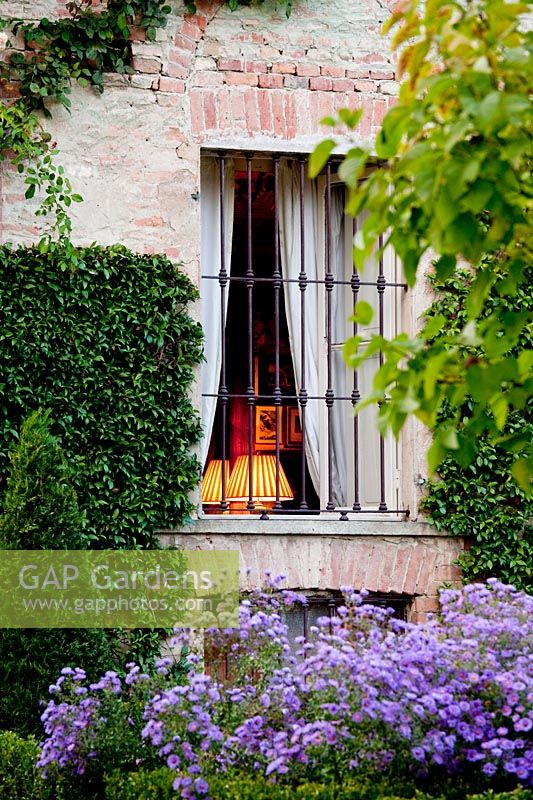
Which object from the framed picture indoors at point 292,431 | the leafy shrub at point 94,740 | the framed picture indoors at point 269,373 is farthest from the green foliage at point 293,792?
the framed picture indoors at point 269,373

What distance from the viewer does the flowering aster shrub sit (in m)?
3.91

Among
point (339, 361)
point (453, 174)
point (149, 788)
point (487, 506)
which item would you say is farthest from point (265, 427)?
point (453, 174)

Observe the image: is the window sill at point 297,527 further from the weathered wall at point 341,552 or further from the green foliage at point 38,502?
the green foliage at point 38,502

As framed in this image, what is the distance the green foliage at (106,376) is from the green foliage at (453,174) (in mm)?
3726

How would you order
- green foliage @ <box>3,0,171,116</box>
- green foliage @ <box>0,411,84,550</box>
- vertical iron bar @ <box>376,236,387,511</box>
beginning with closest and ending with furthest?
green foliage @ <box>0,411,84,550</box>, green foliage @ <box>3,0,171,116</box>, vertical iron bar @ <box>376,236,387,511</box>

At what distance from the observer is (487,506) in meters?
6.53

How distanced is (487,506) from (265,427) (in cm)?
251

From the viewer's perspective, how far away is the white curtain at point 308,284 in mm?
6812

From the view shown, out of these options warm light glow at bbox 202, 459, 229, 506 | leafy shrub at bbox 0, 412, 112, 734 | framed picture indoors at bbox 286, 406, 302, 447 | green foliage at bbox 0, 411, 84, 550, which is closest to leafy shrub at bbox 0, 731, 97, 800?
leafy shrub at bbox 0, 412, 112, 734

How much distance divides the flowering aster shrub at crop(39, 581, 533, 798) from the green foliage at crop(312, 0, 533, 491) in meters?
1.57

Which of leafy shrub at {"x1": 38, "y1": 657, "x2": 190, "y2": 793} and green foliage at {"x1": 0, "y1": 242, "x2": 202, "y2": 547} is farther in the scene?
green foliage at {"x1": 0, "y1": 242, "x2": 202, "y2": 547}

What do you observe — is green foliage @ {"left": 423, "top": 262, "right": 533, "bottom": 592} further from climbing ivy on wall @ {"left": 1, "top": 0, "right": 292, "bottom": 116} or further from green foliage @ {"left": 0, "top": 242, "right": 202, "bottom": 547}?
climbing ivy on wall @ {"left": 1, "top": 0, "right": 292, "bottom": 116}

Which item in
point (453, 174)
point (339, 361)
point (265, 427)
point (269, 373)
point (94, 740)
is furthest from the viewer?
point (269, 373)

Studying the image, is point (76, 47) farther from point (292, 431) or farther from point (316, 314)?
point (292, 431)
